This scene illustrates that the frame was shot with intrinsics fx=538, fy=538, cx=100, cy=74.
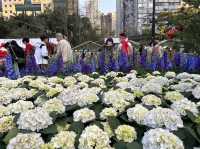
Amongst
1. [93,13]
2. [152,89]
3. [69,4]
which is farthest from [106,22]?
[152,89]

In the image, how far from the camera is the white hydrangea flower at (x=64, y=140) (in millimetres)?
2898

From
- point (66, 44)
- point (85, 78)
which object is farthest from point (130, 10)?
point (85, 78)

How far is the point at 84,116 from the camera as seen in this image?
3203 millimetres

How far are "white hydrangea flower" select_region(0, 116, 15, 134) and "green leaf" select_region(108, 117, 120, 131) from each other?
1.97 feet

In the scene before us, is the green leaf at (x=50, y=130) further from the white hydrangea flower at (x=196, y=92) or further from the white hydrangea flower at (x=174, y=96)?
the white hydrangea flower at (x=196, y=92)

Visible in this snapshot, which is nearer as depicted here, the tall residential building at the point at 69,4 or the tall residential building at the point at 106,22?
the tall residential building at the point at 69,4

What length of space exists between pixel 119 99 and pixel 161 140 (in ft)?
2.82

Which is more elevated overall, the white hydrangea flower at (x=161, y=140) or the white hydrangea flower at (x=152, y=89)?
the white hydrangea flower at (x=152, y=89)

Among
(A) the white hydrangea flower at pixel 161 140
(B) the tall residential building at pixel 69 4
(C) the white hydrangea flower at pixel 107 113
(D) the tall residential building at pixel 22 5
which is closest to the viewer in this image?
(A) the white hydrangea flower at pixel 161 140

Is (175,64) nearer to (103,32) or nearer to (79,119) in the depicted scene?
(79,119)

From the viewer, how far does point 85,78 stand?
5.22 m

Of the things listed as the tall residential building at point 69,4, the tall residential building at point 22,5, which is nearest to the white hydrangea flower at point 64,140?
the tall residential building at point 69,4

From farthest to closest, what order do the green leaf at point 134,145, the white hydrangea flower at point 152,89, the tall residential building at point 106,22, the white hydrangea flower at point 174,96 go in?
the tall residential building at point 106,22 < the white hydrangea flower at point 152,89 < the white hydrangea flower at point 174,96 < the green leaf at point 134,145

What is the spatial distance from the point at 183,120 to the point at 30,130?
92cm
